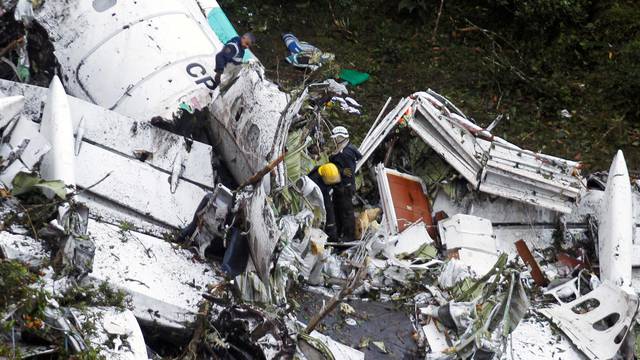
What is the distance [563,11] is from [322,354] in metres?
7.27

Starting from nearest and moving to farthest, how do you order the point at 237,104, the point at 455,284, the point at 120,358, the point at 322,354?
the point at 120,358
the point at 322,354
the point at 455,284
the point at 237,104

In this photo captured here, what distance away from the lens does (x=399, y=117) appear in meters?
8.31

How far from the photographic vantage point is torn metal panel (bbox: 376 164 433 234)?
8.17 metres

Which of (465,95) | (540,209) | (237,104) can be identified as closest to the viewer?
(237,104)

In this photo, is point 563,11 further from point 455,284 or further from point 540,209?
point 455,284

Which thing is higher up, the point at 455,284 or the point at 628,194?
the point at 628,194

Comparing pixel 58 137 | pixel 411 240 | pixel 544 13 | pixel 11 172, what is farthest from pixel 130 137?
pixel 544 13

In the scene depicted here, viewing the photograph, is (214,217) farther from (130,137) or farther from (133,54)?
(133,54)

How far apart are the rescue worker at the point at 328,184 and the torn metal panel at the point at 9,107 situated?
2.46m

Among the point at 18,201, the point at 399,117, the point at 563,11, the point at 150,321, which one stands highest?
the point at 563,11

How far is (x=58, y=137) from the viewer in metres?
6.94

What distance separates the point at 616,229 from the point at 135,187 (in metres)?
4.03

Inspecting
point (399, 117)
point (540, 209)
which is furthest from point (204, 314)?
point (540, 209)

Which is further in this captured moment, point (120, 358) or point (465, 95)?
point (465, 95)
